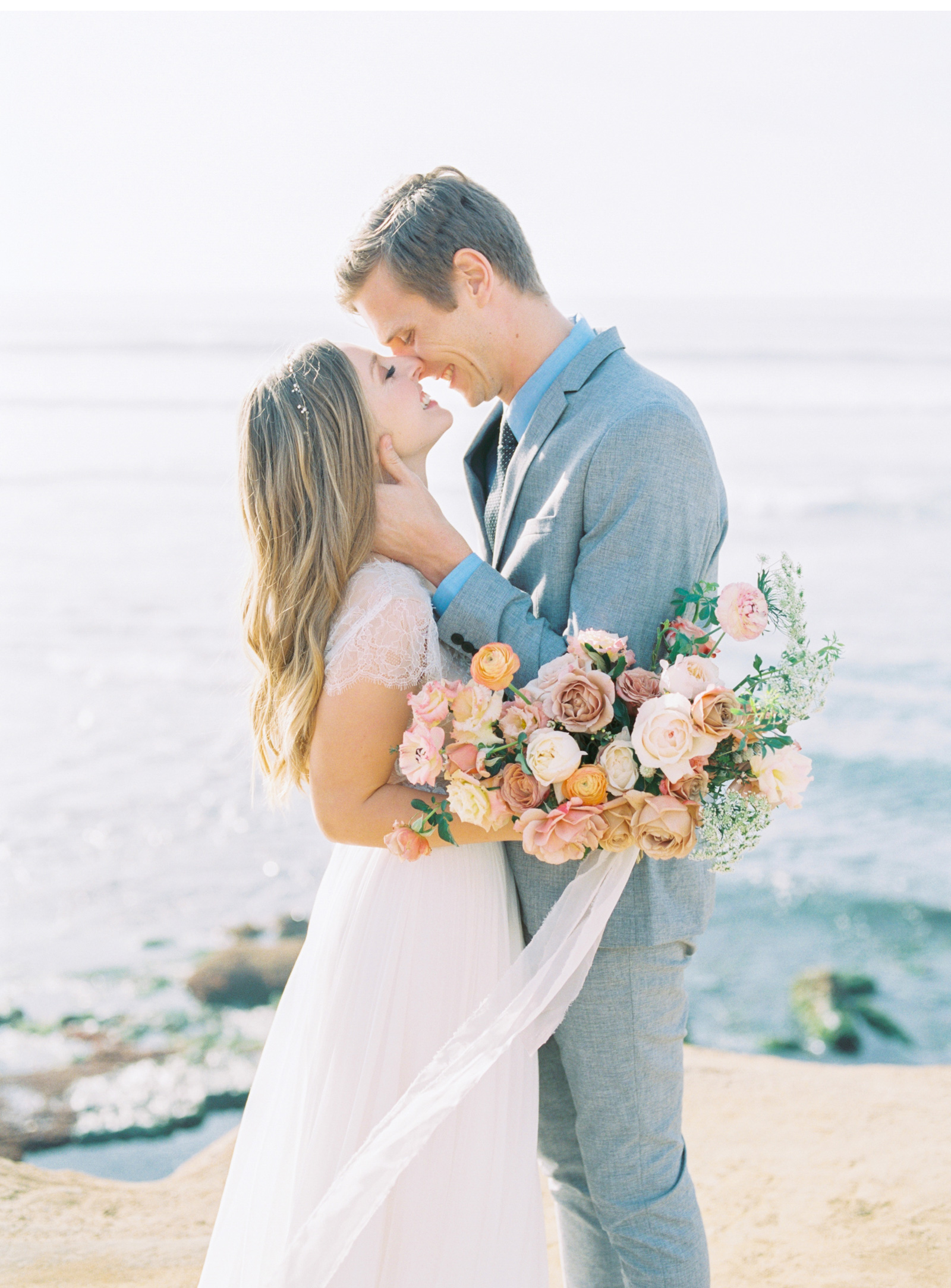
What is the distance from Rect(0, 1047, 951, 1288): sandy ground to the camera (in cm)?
338

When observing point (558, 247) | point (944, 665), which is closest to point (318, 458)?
point (944, 665)

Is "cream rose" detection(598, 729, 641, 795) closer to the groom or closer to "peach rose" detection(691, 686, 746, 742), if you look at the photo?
"peach rose" detection(691, 686, 746, 742)

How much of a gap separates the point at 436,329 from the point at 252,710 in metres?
1.07

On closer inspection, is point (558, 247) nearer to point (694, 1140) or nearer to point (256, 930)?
point (256, 930)

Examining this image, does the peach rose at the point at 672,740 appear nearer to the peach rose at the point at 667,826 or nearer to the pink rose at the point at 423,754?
the peach rose at the point at 667,826

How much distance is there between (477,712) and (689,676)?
16.2 inches

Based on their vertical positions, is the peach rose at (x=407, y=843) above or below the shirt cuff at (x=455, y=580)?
below

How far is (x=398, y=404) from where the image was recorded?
2.60 m

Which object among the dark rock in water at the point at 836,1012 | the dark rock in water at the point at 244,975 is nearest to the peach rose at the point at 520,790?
the dark rock in water at the point at 244,975

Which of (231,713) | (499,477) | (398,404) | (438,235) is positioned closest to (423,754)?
(398,404)

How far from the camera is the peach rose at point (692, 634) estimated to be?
2.19 m

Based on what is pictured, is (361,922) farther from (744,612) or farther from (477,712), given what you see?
(744,612)

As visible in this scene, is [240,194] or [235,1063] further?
[240,194]

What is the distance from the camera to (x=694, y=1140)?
13.5 feet
